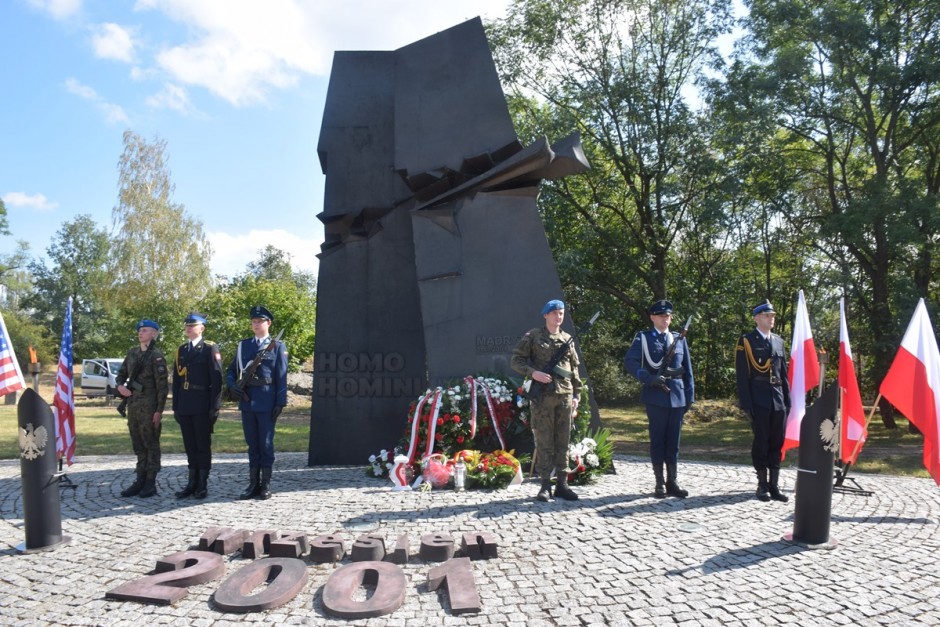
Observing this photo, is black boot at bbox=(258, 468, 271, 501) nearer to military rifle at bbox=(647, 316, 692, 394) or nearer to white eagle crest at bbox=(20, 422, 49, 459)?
white eagle crest at bbox=(20, 422, 49, 459)

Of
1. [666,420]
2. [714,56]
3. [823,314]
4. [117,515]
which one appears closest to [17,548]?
[117,515]

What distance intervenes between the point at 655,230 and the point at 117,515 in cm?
1525

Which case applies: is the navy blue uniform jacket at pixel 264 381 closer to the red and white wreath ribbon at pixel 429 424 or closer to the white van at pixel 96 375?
the red and white wreath ribbon at pixel 429 424

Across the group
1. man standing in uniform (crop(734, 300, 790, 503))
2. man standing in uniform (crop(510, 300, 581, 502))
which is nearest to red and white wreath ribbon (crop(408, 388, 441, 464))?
man standing in uniform (crop(510, 300, 581, 502))

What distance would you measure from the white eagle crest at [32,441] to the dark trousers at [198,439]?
5.55ft

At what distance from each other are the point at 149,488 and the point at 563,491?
4.24 meters

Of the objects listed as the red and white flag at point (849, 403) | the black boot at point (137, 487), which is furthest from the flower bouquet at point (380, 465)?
the red and white flag at point (849, 403)

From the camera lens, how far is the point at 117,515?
5867 millimetres

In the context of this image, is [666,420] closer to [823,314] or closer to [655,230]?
[655,230]

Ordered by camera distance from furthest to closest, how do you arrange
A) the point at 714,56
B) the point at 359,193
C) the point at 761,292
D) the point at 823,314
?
the point at 761,292 < the point at 823,314 < the point at 714,56 < the point at 359,193

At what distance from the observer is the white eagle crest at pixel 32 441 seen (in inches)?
197

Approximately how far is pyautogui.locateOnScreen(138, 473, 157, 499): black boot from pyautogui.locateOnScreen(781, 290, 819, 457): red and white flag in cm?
642

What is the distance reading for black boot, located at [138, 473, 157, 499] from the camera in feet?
22.0

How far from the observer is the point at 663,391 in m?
6.52
